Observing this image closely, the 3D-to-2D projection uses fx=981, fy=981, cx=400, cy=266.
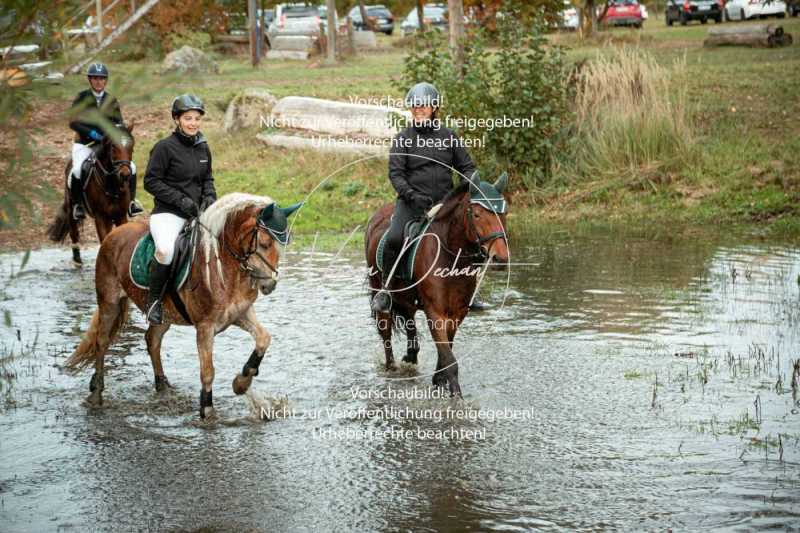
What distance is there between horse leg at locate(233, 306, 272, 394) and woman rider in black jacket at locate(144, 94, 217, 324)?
2.64 ft

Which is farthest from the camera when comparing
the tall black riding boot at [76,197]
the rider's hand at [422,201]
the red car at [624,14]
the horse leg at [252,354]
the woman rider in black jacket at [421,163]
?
the red car at [624,14]

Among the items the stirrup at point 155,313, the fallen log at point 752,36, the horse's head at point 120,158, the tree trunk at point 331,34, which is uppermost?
the tree trunk at point 331,34

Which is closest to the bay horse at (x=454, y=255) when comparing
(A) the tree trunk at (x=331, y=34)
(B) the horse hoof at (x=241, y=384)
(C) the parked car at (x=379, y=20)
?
A: (B) the horse hoof at (x=241, y=384)

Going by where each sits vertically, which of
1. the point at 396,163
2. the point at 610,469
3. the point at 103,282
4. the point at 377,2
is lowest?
the point at 610,469

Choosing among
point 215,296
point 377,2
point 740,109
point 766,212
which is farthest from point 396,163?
point 377,2

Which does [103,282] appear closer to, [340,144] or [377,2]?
[340,144]

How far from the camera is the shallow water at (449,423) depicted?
681 cm

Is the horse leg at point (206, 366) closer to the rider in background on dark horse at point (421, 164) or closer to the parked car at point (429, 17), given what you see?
the rider in background on dark horse at point (421, 164)

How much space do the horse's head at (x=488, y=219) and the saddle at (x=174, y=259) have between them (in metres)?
2.48

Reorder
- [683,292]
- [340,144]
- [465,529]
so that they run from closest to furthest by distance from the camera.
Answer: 1. [465,529]
2. [683,292]
3. [340,144]

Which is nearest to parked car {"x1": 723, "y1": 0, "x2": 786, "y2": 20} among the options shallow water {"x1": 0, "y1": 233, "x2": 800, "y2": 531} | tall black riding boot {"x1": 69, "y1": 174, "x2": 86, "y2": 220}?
shallow water {"x1": 0, "y1": 233, "x2": 800, "y2": 531}

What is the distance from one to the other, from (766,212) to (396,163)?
955cm

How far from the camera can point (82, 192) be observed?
14.3 meters

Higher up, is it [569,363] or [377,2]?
[377,2]
